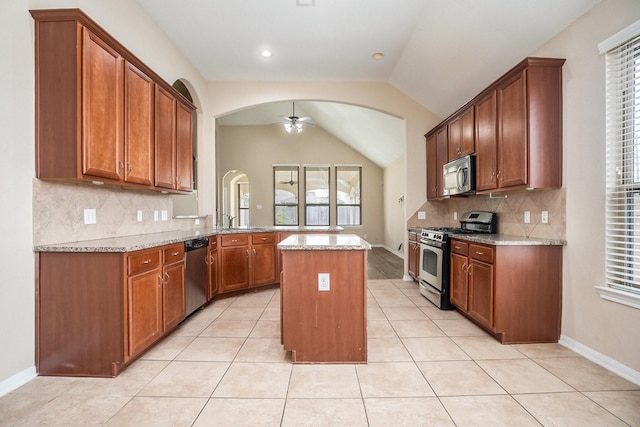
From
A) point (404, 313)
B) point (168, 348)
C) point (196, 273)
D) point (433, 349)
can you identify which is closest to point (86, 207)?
point (196, 273)

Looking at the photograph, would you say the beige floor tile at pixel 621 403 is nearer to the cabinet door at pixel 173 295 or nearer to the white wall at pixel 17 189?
the cabinet door at pixel 173 295

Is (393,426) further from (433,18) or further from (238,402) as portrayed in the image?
(433,18)

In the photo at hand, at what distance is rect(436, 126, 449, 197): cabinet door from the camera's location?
13.6ft

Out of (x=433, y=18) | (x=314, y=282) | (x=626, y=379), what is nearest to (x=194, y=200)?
(x=314, y=282)

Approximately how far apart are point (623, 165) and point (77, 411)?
385 centimetres

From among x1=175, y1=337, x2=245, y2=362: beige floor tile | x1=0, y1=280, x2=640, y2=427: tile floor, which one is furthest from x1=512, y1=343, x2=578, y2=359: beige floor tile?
x1=175, y1=337, x2=245, y2=362: beige floor tile

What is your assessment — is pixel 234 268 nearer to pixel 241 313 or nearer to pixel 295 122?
pixel 241 313

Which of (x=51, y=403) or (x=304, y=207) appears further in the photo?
(x=304, y=207)

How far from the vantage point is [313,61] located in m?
4.16

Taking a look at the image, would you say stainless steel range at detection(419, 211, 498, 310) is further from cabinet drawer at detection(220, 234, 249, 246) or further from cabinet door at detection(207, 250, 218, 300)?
cabinet door at detection(207, 250, 218, 300)

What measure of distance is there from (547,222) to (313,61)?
3417 mm

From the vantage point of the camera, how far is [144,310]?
228 centimetres

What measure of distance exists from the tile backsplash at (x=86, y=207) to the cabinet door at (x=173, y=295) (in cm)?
61

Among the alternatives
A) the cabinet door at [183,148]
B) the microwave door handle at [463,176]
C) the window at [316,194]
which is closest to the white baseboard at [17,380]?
the cabinet door at [183,148]
